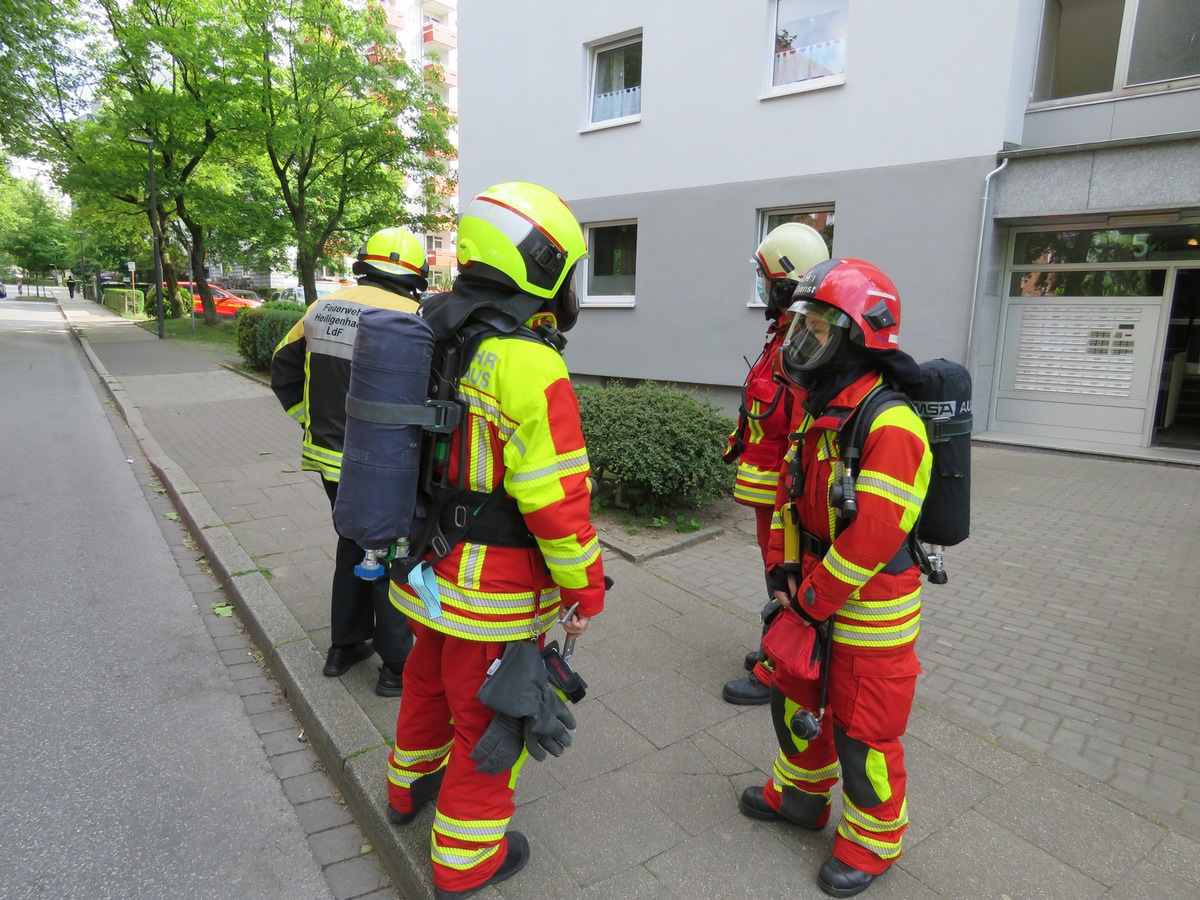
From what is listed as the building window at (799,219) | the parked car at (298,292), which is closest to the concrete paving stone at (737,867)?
the building window at (799,219)

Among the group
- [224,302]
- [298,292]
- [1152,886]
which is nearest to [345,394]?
[1152,886]

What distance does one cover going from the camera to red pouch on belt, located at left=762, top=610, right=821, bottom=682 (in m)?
2.18

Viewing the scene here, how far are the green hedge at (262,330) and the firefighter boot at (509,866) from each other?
37.9ft

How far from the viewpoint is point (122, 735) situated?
321 centimetres

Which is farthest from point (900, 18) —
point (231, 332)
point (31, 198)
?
point (31, 198)

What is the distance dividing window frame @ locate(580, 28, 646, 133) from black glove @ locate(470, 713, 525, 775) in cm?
1232

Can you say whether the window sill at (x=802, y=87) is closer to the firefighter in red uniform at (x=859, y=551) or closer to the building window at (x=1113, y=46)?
the building window at (x=1113, y=46)

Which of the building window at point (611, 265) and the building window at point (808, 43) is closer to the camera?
the building window at point (808, 43)

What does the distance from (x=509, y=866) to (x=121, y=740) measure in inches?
77.2

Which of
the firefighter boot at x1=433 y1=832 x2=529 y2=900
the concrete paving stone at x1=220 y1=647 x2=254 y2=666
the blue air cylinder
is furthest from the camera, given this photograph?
the concrete paving stone at x1=220 y1=647 x2=254 y2=666

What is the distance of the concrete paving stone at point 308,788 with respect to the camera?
9.56 feet

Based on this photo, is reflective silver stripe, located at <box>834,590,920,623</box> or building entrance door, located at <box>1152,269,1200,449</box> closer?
reflective silver stripe, located at <box>834,590,920,623</box>

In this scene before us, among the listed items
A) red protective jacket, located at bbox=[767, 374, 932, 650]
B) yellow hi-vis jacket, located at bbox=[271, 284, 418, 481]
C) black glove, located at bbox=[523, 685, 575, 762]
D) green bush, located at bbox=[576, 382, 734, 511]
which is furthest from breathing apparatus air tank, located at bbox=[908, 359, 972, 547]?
green bush, located at bbox=[576, 382, 734, 511]

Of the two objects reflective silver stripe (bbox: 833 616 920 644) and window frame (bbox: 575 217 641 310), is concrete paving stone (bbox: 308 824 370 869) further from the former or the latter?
window frame (bbox: 575 217 641 310)
